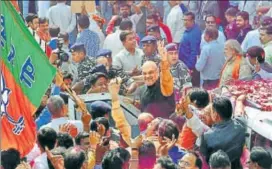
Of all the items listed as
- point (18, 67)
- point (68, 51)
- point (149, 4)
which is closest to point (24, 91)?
point (18, 67)

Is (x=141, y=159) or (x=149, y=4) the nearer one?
(x=141, y=159)

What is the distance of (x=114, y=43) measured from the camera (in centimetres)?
1877

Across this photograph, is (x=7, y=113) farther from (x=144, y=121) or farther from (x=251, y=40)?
(x=251, y=40)

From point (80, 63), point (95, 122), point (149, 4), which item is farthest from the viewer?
point (149, 4)

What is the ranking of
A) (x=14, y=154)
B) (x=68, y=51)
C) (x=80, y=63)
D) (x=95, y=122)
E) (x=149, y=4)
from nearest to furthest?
(x=14, y=154) → (x=95, y=122) → (x=80, y=63) → (x=68, y=51) → (x=149, y=4)

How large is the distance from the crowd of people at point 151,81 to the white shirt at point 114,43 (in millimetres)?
21

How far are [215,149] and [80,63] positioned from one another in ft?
17.9

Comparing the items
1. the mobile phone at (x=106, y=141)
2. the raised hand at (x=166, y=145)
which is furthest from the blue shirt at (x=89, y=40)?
the raised hand at (x=166, y=145)

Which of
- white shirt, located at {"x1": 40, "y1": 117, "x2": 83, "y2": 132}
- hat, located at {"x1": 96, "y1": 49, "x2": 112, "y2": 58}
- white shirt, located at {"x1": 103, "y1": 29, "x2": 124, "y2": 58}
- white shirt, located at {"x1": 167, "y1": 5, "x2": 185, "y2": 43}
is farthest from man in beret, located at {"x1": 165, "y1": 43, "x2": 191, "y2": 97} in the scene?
Answer: white shirt, located at {"x1": 167, "y1": 5, "x2": 185, "y2": 43}

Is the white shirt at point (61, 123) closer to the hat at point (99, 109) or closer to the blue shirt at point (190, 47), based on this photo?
the hat at point (99, 109)

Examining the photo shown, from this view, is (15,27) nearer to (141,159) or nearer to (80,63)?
(141,159)

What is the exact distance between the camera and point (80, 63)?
1717 centimetres

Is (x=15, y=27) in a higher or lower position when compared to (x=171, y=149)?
higher

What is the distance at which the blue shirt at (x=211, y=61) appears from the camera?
17.6m
